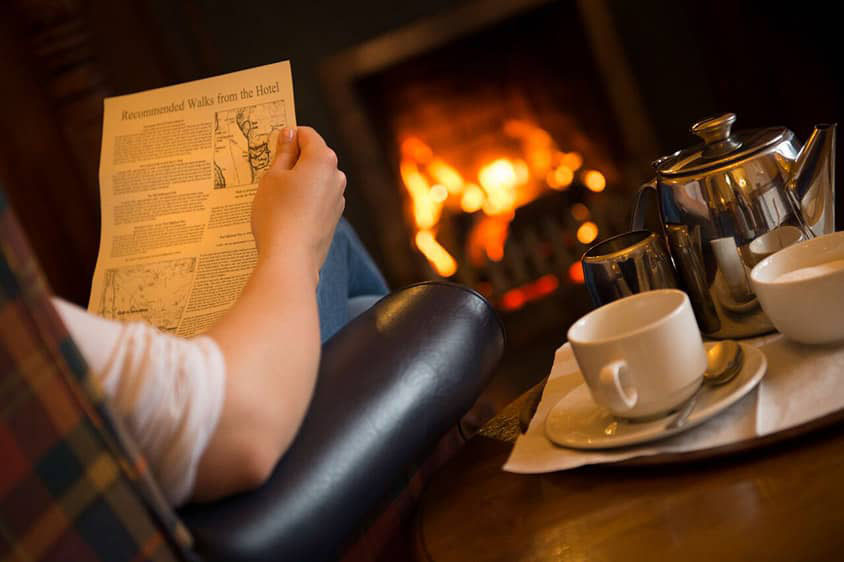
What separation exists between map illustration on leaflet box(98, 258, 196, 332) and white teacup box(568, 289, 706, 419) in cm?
31

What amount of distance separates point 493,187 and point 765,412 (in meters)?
1.73

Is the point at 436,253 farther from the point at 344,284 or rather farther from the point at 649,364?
the point at 649,364

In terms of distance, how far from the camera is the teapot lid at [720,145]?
669 millimetres

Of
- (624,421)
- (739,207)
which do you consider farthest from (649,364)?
(739,207)

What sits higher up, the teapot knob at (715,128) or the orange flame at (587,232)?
the teapot knob at (715,128)

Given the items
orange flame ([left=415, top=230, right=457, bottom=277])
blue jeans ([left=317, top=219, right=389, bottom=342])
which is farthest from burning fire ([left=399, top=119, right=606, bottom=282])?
blue jeans ([left=317, top=219, right=389, bottom=342])

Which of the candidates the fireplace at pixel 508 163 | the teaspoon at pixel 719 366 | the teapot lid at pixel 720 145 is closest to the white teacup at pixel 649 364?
the teaspoon at pixel 719 366

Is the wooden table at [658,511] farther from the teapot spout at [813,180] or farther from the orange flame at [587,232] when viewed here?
the orange flame at [587,232]

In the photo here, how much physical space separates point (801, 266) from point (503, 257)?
1.62 m

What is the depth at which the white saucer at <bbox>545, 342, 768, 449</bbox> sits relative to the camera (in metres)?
0.56

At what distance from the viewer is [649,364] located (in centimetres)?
56

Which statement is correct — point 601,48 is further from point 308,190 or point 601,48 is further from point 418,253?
point 308,190

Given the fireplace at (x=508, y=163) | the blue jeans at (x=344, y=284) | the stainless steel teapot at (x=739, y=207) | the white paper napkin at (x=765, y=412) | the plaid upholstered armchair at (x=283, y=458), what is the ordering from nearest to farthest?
1. the plaid upholstered armchair at (x=283, y=458)
2. the white paper napkin at (x=765, y=412)
3. the stainless steel teapot at (x=739, y=207)
4. the blue jeans at (x=344, y=284)
5. the fireplace at (x=508, y=163)

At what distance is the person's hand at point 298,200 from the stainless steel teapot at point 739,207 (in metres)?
0.26
